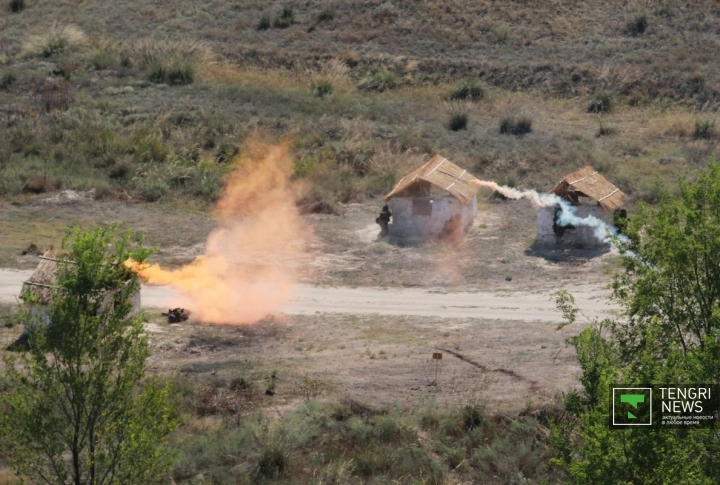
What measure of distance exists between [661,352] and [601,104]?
43.7 m

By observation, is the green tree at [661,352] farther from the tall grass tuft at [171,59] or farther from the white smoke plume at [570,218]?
the tall grass tuft at [171,59]

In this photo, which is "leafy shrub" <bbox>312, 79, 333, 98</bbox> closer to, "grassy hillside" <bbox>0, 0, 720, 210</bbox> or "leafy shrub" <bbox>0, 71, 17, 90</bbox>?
"grassy hillside" <bbox>0, 0, 720, 210</bbox>

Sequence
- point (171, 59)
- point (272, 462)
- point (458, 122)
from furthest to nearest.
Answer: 1. point (171, 59)
2. point (458, 122)
3. point (272, 462)

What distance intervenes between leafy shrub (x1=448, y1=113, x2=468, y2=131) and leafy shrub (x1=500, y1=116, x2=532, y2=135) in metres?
1.94

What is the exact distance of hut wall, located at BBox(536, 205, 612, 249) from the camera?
41562 millimetres

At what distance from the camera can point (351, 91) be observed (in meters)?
66.8

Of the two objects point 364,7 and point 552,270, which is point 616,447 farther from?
point 364,7

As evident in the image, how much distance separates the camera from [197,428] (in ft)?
87.9

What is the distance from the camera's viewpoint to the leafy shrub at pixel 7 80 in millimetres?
63688

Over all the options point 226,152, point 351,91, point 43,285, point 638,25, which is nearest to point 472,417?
point 43,285

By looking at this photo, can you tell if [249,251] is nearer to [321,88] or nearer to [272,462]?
[272,462]

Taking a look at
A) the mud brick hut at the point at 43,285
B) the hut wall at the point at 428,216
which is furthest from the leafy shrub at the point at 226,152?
the mud brick hut at the point at 43,285

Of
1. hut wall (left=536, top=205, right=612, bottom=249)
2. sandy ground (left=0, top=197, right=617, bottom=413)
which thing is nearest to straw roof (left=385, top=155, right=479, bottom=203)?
sandy ground (left=0, top=197, right=617, bottom=413)

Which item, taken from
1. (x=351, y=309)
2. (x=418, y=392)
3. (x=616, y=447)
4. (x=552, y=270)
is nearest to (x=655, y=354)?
(x=616, y=447)
